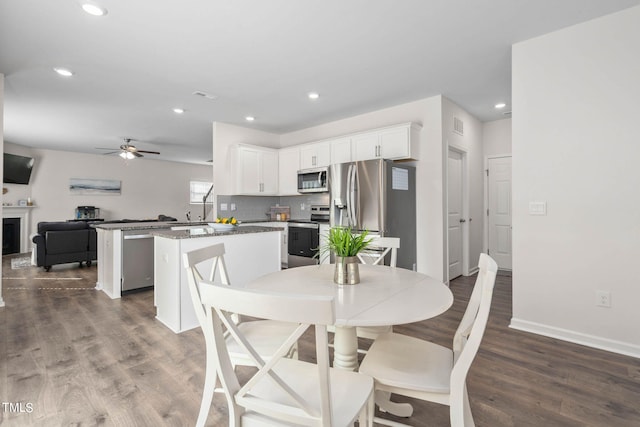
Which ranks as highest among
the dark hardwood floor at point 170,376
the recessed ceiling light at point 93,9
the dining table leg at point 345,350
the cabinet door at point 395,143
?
the recessed ceiling light at point 93,9

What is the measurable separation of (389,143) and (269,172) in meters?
2.41

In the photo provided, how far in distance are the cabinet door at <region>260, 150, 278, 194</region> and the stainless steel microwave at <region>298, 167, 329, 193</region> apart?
2.20ft

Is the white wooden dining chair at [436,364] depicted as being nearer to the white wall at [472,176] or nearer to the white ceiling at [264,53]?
the white ceiling at [264,53]

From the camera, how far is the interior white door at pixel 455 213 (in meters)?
4.57

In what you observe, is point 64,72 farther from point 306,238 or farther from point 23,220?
point 23,220

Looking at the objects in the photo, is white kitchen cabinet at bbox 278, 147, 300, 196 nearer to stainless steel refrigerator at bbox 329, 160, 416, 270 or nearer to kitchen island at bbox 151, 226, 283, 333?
stainless steel refrigerator at bbox 329, 160, 416, 270

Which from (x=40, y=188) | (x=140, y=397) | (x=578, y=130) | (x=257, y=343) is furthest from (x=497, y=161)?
(x=40, y=188)

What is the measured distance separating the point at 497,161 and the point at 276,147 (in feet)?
13.2

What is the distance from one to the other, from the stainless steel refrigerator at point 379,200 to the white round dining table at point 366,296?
6.44 ft

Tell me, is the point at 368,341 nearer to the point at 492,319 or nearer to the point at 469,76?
the point at 492,319

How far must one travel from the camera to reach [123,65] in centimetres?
322

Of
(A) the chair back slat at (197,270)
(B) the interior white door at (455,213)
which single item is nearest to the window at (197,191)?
(B) the interior white door at (455,213)

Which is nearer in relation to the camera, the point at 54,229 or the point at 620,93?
the point at 620,93

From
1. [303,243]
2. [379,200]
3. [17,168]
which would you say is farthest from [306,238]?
[17,168]
